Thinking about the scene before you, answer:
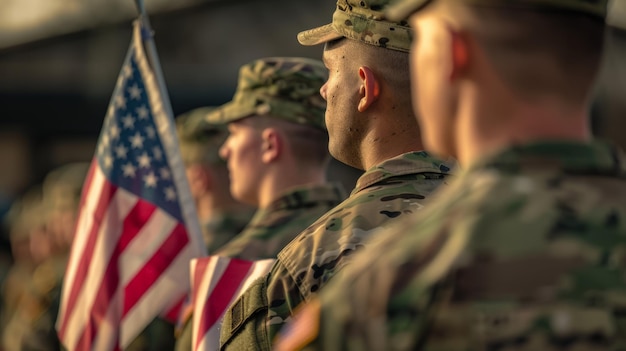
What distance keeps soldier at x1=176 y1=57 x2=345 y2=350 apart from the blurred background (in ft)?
43.3

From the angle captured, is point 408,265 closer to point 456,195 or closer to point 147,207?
point 456,195

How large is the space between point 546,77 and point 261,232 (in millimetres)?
3565

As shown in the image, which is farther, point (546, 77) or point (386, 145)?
point (386, 145)

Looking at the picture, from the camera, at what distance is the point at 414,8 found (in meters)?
2.57

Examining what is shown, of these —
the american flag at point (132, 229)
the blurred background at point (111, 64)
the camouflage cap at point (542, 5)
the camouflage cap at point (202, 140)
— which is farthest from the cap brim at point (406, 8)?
the blurred background at point (111, 64)

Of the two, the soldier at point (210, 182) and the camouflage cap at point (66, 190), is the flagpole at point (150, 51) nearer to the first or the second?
the soldier at point (210, 182)

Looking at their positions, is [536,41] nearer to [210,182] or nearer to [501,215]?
[501,215]

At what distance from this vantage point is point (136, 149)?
6355 mm

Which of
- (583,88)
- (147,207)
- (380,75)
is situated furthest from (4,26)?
(583,88)

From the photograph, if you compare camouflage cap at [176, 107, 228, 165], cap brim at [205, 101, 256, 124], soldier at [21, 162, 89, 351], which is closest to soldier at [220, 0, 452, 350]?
cap brim at [205, 101, 256, 124]

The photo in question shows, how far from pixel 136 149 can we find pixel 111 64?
57.9 ft

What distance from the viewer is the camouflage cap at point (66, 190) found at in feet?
34.6

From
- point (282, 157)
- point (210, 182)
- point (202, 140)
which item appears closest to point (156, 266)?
point (282, 157)

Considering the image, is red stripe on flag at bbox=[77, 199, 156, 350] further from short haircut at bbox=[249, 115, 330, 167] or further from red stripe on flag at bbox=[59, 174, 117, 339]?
short haircut at bbox=[249, 115, 330, 167]
